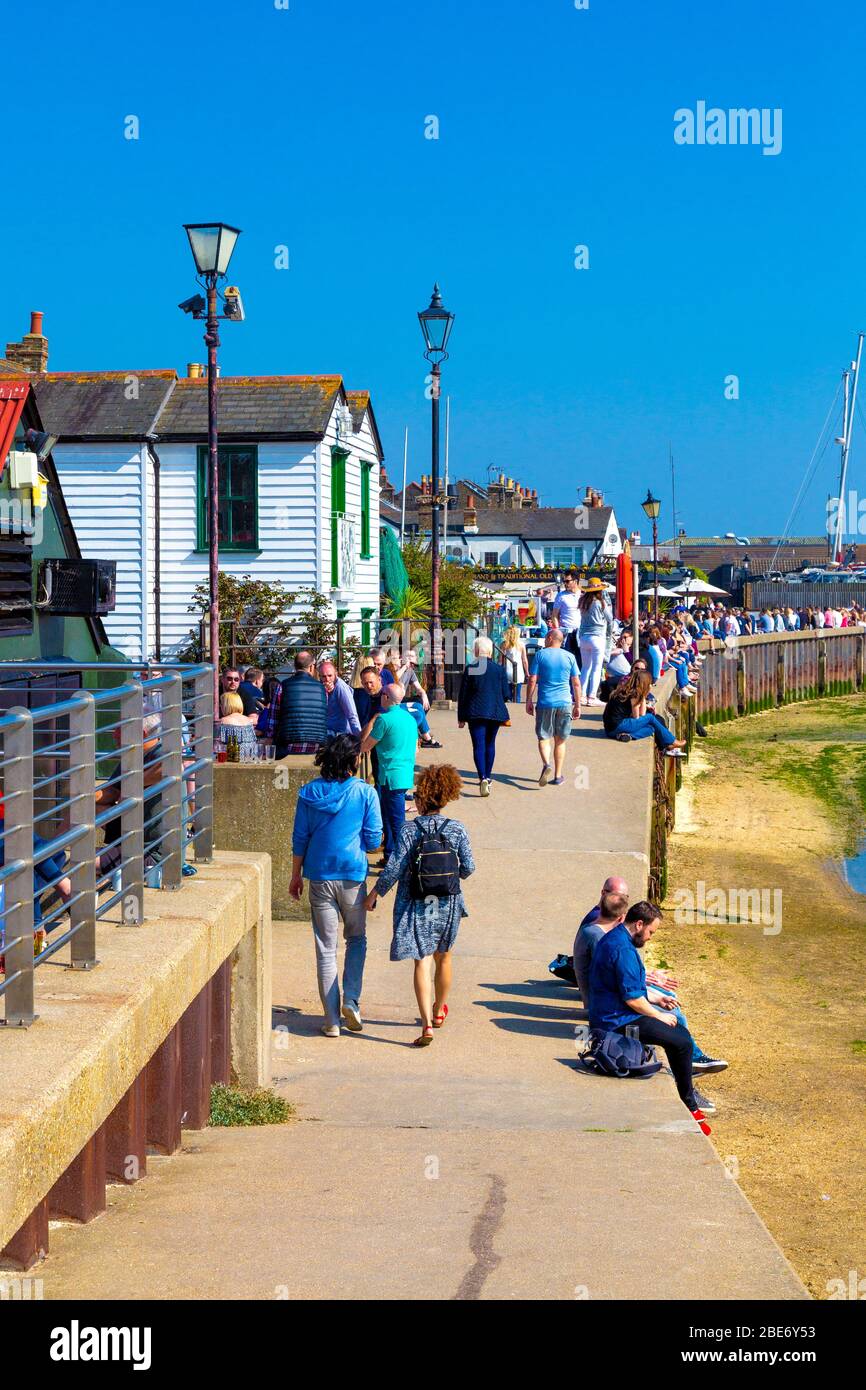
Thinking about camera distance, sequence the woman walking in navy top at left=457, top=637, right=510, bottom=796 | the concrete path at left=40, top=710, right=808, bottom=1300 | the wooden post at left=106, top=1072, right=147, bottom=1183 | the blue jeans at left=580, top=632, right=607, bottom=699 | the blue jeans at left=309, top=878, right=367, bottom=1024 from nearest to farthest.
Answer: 1. the concrete path at left=40, top=710, right=808, bottom=1300
2. the wooden post at left=106, top=1072, right=147, bottom=1183
3. the blue jeans at left=309, top=878, right=367, bottom=1024
4. the woman walking in navy top at left=457, top=637, right=510, bottom=796
5. the blue jeans at left=580, top=632, right=607, bottom=699

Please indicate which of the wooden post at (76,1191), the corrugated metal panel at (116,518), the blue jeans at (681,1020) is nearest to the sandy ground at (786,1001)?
the blue jeans at (681,1020)

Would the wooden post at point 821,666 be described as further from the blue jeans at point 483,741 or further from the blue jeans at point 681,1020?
the blue jeans at point 681,1020

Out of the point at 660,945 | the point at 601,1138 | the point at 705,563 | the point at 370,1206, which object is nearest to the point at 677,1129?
the point at 601,1138

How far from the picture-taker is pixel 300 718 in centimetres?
1357

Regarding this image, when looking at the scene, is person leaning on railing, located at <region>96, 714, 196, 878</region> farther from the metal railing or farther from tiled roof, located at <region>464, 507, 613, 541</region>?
tiled roof, located at <region>464, 507, 613, 541</region>

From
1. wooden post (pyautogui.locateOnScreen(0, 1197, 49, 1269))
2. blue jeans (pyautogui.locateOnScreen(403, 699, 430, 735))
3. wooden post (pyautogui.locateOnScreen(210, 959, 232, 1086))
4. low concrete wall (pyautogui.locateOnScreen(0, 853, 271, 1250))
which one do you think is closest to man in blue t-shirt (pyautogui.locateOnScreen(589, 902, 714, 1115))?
low concrete wall (pyautogui.locateOnScreen(0, 853, 271, 1250))

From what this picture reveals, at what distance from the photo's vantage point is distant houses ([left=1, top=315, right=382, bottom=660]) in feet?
79.9

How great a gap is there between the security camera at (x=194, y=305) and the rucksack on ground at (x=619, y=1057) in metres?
9.56

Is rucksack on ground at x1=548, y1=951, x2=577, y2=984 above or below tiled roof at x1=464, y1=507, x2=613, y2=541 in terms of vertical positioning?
below

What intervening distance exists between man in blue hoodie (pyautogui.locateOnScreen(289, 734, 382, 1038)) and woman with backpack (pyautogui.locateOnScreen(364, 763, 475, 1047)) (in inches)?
6.9

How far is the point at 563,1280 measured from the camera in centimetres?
510

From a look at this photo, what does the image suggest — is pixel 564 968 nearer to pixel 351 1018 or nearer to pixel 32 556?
pixel 351 1018

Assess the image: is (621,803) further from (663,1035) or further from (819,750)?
(819,750)

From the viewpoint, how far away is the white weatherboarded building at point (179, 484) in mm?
24344
